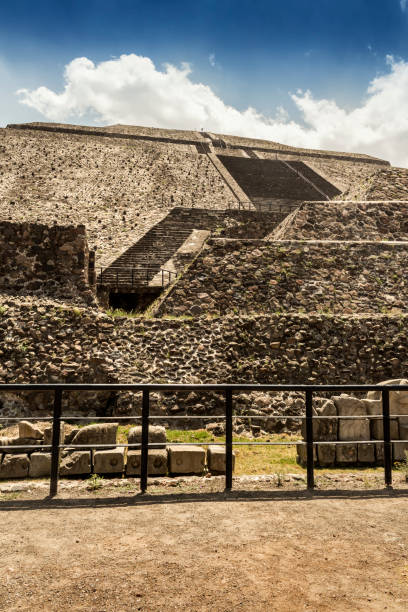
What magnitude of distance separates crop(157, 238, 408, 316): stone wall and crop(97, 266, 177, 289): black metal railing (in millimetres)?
3398

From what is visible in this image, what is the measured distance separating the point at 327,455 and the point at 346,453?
1.05ft

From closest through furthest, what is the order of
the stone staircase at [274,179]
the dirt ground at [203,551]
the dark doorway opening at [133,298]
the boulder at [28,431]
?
the dirt ground at [203,551] → the boulder at [28,431] → the dark doorway opening at [133,298] → the stone staircase at [274,179]

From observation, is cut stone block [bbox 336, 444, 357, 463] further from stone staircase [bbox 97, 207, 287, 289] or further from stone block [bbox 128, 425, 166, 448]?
stone staircase [bbox 97, 207, 287, 289]

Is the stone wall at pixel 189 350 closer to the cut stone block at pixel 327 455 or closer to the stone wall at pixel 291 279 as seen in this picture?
the stone wall at pixel 291 279

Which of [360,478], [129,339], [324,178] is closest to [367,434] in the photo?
[360,478]

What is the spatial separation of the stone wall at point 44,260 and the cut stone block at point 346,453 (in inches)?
274

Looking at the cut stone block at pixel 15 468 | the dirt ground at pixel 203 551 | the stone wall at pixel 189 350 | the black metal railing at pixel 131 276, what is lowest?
the dirt ground at pixel 203 551

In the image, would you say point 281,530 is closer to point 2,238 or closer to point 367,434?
point 367,434

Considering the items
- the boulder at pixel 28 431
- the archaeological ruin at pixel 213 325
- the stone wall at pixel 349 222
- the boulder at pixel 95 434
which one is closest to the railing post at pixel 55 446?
the archaeological ruin at pixel 213 325

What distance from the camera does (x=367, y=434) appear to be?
7371 millimetres

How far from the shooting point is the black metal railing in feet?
53.4

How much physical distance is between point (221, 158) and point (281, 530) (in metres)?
41.8

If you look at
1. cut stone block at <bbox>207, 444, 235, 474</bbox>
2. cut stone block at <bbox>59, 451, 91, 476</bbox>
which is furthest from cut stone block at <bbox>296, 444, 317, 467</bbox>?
cut stone block at <bbox>59, 451, 91, 476</bbox>

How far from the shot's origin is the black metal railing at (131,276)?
53.4ft
